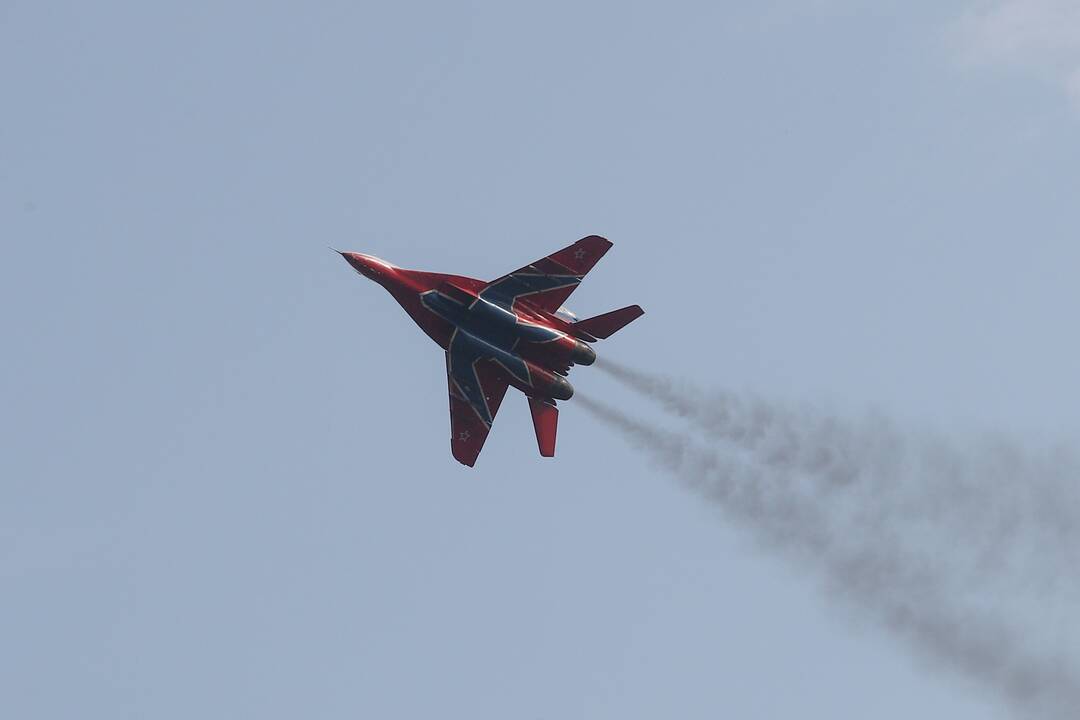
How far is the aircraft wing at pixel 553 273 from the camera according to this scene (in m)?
128

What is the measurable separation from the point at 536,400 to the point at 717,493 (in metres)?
8.36

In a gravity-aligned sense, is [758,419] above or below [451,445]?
above

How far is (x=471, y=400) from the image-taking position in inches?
5098

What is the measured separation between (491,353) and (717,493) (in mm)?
10827

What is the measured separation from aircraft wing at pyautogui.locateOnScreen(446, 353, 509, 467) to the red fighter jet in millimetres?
87

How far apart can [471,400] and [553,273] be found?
611 cm

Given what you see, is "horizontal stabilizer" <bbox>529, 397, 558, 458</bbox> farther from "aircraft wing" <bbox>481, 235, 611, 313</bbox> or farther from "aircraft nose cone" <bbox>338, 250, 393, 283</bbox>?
"aircraft nose cone" <bbox>338, 250, 393, 283</bbox>

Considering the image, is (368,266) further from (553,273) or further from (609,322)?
(609,322)

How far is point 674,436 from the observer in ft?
428

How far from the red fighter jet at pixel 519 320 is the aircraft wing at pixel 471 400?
0.09m

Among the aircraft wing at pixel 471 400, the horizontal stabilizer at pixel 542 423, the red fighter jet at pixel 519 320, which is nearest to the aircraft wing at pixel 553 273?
the red fighter jet at pixel 519 320

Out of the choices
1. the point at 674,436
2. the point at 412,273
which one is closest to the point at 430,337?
the point at 412,273

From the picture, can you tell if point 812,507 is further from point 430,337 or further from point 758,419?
point 430,337

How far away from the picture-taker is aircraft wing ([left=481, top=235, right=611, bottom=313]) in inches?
5025
